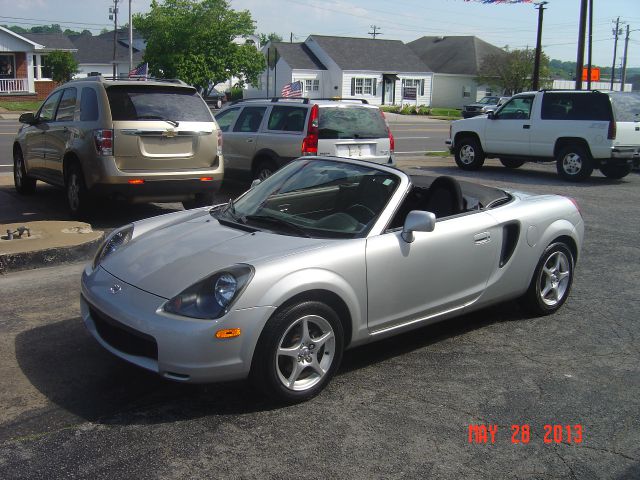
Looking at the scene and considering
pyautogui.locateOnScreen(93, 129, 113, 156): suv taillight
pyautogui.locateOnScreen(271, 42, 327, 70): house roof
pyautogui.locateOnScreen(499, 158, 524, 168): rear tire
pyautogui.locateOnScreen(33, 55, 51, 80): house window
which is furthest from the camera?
pyautogui.locateOnScreen(271, 42, 327, 70): house roof

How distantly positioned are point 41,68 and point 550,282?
182ft

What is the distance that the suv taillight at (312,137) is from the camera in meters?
10.9

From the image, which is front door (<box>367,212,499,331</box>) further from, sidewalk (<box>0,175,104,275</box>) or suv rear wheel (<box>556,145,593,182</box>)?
suv rear wheel (<box>556,145,593,182</box>)

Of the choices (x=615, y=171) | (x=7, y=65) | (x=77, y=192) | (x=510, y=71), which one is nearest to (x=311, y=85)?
(x=510, y=71)

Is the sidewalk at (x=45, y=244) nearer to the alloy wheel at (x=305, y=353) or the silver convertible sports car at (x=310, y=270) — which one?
the silver convertible sports car at (x=310, y=270)

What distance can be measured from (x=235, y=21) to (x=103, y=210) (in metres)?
42.5

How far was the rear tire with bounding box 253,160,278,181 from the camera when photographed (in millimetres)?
11410

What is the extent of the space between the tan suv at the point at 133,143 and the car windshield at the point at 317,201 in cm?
349

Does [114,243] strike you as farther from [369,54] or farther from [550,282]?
[369,54]

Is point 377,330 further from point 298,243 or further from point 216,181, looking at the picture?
point 216,181

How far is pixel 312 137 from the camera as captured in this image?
428 inches

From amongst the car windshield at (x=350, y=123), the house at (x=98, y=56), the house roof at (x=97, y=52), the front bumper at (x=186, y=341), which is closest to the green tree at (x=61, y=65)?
the house at (x=98, y=56)

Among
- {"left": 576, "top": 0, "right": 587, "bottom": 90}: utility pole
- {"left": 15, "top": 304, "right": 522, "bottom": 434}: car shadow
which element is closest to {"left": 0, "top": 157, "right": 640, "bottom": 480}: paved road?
{"left": 15, "top": 304, "right": 522, "bottom": 434}: car shadow

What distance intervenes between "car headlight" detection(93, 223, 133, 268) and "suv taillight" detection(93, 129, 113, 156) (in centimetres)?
355
